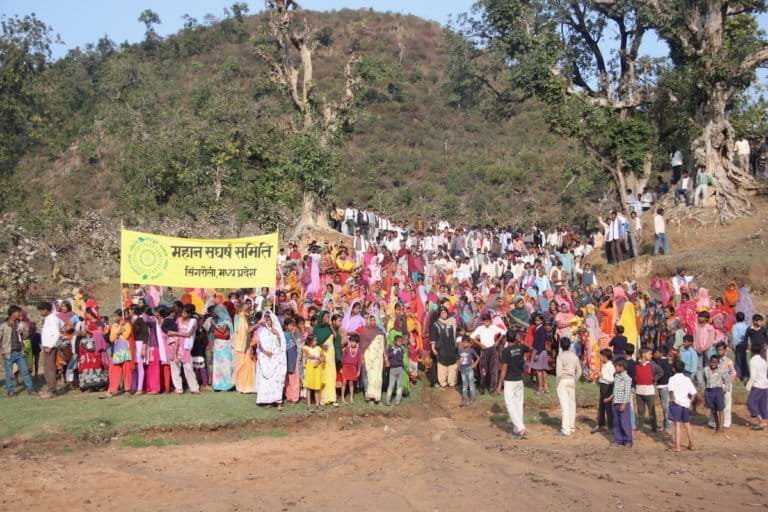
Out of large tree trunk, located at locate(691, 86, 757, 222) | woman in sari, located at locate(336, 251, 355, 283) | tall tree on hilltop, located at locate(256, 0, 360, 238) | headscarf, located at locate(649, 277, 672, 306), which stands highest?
tall tree on hilltop, located at locate(256, 0, 360, 238)

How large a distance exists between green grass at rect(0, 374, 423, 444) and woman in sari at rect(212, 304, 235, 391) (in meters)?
0.27

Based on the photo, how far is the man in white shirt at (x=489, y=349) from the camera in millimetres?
14883

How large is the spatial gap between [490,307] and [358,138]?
1823 inches

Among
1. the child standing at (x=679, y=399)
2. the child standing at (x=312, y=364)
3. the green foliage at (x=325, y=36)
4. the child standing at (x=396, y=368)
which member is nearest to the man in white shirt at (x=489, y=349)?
the child standing at (x=396, y=368)

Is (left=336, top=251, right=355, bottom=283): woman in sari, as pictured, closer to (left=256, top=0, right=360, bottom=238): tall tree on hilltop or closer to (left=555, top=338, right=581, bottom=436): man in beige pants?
(left=256, top=0, right=360, bottom=238): tall tree on hilltop

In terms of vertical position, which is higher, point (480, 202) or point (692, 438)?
point (480, 202)

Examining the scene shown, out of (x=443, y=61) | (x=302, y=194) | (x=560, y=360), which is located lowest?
(x=560, y=360)

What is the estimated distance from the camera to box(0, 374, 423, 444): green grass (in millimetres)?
12039

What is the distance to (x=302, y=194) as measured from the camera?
27.9m

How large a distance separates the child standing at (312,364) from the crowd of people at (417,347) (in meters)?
0.02

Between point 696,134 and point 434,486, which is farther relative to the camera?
point 696,134

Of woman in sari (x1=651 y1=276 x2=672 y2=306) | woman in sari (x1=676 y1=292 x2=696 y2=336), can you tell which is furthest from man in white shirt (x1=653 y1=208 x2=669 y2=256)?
woman in sari (x1=676 y1=292 x2=696 y2=336)

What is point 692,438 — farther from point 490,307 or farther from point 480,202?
point 480,202

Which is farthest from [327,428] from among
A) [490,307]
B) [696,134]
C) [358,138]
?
[358,138]
